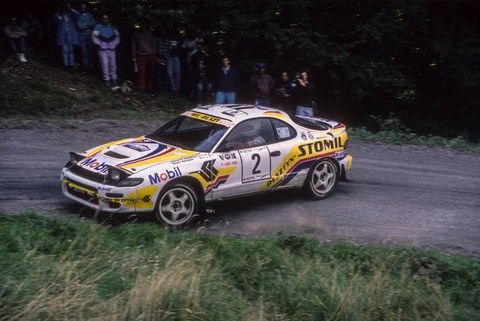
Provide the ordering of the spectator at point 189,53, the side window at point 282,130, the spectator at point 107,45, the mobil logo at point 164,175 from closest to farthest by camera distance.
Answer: the mobil logo at point 164,175
the side window at point 282,130
the spectator at point 107,45
the spectator at point 189,53

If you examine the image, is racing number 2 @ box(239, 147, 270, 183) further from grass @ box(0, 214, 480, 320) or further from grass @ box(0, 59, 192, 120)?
grass @ box(0, 59, 192, 120)

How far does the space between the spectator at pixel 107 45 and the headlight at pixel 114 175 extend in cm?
919

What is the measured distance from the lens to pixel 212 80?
19984mm

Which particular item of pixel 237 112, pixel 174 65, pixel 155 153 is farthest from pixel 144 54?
pixel 155 153

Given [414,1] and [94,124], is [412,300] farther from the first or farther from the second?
[414,1]

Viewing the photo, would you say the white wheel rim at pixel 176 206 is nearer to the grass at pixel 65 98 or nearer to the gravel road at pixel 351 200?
the gravel road at pixel 351 200

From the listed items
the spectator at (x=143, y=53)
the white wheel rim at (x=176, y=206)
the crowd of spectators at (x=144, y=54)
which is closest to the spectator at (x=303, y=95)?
the crowd of spectators at (x=144, y=54)

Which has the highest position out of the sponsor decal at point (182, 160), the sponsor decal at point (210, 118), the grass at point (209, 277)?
the sponsor decal at point (210, 118)

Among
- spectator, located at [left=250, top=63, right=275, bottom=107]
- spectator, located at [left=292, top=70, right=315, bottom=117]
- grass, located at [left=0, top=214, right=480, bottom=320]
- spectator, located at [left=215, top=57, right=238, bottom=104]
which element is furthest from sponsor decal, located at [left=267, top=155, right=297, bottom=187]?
spectator, located at [left=215, top=57, right=238, bottom=104]

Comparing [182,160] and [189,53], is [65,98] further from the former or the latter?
[182,160]

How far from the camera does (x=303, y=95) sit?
1545 cm

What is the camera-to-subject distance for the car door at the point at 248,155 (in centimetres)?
975

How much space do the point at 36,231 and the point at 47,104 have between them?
9452mm

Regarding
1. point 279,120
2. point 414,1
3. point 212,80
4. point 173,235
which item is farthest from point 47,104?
point 414,1
